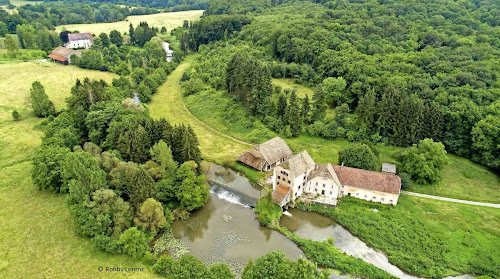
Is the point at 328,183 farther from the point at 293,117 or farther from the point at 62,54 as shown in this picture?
the point at 62,54

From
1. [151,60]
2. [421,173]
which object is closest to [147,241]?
[421,173]

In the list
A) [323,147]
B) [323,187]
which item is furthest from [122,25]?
[323,187]

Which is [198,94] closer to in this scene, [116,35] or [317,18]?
[317,18]

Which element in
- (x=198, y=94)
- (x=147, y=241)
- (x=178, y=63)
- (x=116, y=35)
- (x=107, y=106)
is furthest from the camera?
(x=116, y=35)

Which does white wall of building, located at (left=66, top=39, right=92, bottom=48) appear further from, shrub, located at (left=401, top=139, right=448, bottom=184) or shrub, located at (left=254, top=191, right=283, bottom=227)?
shrub, located at (left=401, top=139, right=448, bottom=184)

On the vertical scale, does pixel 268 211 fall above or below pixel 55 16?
below

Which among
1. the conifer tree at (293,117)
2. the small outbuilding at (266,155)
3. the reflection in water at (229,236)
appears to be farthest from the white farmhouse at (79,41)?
the reflection in water at (229,236)
